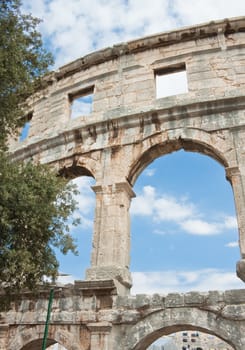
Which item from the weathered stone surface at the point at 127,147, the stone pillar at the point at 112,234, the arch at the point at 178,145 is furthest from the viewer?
the arch at the point at 178,145

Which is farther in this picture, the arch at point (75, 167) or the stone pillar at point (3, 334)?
the arch at point (75, 167)

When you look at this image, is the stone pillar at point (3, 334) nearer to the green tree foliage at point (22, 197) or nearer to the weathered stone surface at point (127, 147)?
the weathered stone surface at point (127, 147)

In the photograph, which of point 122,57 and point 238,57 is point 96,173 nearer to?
point 122,57

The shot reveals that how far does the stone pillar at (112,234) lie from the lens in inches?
300

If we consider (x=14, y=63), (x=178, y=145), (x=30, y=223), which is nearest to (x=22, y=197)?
(x=30, y=223)

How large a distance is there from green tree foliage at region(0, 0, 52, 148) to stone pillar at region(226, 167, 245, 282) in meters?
4.31

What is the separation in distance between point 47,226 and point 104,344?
2390 millimetres

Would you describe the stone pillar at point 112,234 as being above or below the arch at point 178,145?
below

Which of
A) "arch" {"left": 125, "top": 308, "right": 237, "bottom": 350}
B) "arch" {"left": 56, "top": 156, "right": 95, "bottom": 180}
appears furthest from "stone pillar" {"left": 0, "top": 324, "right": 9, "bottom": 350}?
"arch" {"left": 56, "top": 156, "right": 95, "bottom": 180}

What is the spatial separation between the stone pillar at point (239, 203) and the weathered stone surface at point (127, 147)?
2cm

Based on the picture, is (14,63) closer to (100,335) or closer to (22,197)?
(22,197)

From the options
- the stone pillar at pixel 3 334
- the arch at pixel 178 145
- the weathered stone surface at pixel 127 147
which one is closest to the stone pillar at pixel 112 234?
the weathered stone surface at pixel 127 147

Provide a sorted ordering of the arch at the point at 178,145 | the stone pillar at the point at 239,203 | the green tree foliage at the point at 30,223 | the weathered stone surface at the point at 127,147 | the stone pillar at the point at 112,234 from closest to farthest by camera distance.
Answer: the green tree foliage at the point at 30,223 → the weathered stone surface at the point at 127,147 → the stone pillar at the point at 239,203 → the stone pillar at the point at 112,234 → the arch at the point at 178,145

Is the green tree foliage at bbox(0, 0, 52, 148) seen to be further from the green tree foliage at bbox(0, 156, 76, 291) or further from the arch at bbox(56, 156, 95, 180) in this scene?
the arch at bbox(56, 156, 95, 180)
